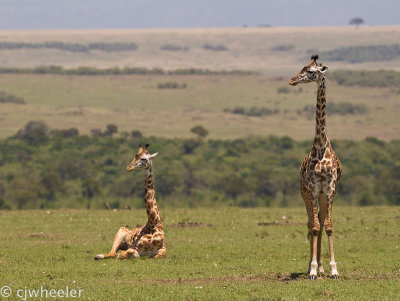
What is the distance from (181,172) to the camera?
6003 centimetres

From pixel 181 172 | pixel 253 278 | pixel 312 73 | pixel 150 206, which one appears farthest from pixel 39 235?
pixel 181 172

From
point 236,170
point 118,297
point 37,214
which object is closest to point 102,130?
point 236,170

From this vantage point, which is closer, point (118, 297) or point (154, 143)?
point (118, 297)

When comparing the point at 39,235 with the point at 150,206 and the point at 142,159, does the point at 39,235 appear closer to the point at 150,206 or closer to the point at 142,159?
the point at 150,206

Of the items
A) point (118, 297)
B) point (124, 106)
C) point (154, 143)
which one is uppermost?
point (124, 106)

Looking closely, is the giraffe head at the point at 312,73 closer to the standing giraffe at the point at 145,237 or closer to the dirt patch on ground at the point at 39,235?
the standing giraffe at the point at 145,237

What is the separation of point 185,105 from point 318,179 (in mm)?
105996

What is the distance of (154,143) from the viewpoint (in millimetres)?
73188

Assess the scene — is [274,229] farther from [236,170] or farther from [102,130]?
[102,130]

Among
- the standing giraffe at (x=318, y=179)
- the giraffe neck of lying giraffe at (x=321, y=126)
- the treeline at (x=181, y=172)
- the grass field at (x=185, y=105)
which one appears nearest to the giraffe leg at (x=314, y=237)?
the standing giraffe at (x=318, y=179)

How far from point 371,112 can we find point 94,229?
90936 mm

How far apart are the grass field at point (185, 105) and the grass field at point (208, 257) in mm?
62546

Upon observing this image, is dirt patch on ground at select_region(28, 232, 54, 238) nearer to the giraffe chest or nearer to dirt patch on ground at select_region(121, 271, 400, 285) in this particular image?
dirt patch on ground at select_region(121, 271, 400, 285)

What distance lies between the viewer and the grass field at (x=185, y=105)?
322 ft
